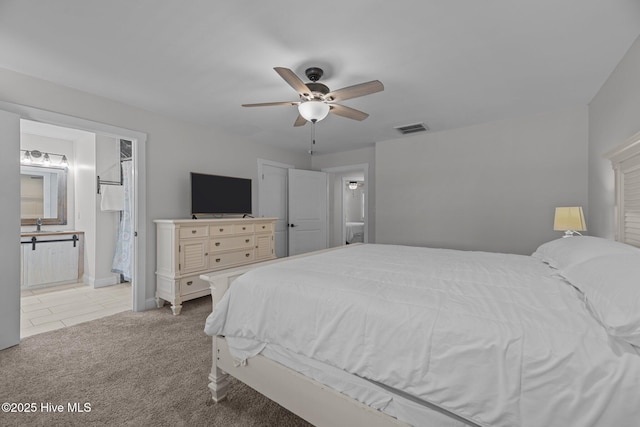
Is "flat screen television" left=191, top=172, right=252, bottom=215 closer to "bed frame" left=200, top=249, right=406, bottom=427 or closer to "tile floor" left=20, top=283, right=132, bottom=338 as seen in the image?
"tile floor" left=20, top=283, right=132, bottom=338

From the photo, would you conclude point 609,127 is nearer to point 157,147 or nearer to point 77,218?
point 157,147

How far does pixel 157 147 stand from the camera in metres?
3.33

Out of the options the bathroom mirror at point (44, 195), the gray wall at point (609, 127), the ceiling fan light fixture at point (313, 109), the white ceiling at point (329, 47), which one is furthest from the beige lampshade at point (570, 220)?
the bathroom mirror at point (44, 195)

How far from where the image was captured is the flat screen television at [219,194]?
3545 millimetres

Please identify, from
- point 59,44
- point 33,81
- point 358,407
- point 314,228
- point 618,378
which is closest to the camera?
point 618,378

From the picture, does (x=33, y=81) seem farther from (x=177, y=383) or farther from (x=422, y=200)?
(x=422, y=200)

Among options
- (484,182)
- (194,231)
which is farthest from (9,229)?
(484,182)

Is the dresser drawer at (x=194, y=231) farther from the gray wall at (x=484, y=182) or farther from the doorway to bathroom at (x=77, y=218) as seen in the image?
the gray wall at (x=484, y=182)

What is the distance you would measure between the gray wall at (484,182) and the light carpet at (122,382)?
10.7 ft

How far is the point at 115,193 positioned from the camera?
164 inches

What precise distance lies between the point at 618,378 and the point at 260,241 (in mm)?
3630

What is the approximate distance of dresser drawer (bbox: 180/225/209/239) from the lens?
3.10 metres

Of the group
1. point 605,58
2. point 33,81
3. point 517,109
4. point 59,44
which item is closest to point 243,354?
point 59,44

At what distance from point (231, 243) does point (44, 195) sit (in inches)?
131
